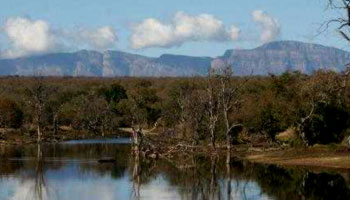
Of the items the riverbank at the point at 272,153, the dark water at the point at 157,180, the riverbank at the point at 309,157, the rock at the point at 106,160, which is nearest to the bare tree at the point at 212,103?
the riverbank at the point at 272,153

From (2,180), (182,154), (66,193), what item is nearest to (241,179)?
(66,193)

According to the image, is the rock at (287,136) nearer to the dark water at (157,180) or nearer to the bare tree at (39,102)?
the dark water at (157,180)

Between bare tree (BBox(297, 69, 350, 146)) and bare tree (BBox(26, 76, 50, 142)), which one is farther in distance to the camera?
bare tree (BBox(26, 76, 50, 142))

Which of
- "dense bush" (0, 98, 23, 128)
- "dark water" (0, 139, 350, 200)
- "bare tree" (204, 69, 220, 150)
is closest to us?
"dark water" (0, 139, 350, 200)

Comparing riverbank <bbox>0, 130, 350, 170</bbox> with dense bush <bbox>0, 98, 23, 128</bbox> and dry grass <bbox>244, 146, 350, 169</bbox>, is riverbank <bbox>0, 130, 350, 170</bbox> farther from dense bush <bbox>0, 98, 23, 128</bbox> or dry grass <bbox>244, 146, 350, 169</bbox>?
dense bush <bbox>0, 98, 23, 128</bbox>

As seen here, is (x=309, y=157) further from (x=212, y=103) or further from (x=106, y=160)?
(x=106, y=160)

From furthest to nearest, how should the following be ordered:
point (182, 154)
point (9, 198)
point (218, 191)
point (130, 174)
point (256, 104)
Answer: point (256, 104)
point (182, 154)
point (130, 174)
point (218, 191)
point (9, 198)

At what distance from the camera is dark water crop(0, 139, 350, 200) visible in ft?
203

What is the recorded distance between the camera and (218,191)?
64.6 metres

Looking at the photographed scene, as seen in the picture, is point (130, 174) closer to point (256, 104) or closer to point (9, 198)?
point (9, 198)

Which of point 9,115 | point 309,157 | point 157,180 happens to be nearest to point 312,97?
point 309,157

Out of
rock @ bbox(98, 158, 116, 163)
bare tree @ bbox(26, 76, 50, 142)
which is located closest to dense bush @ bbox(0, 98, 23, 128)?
bare tree @ bbox(26, 76, 50, 142)

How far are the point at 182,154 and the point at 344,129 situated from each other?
26193mm

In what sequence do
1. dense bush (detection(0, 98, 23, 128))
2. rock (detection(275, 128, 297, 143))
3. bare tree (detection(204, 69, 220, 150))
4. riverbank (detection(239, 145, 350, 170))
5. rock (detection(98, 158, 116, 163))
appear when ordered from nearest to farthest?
riverbank (detection(239, 145, 350, 170)), rock (detection(98, 158, 116, 163)), bare tree (detection(204, 69, 220, 150)), rock (detection(275, 128, 297, 143)), dense bush (detection(0, 98, 23, 128))
